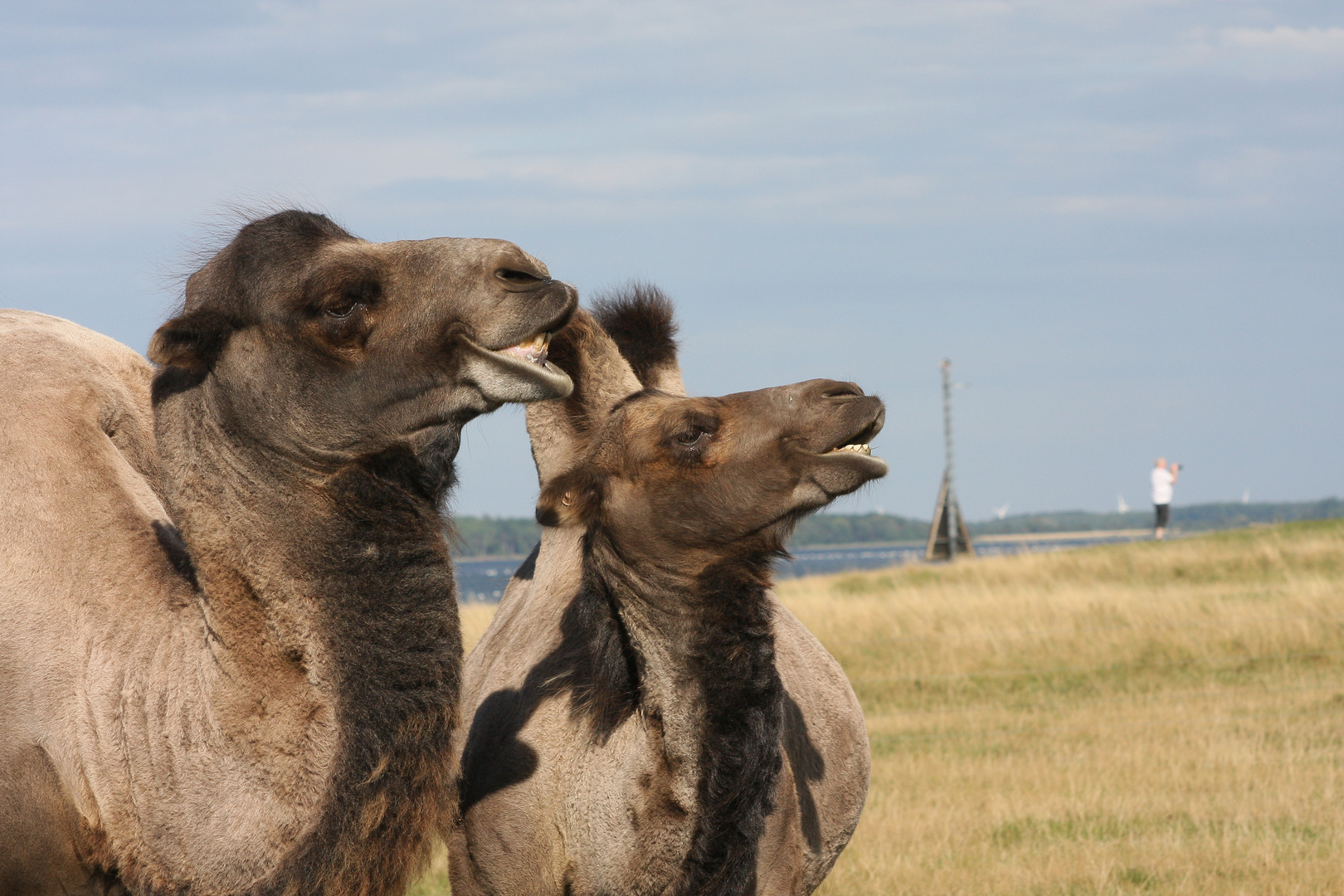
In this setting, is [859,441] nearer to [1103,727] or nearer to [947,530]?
[1103,727]

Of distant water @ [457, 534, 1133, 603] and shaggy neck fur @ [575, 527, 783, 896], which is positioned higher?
shaggy neck fur @ [575, 527, 783, 896]

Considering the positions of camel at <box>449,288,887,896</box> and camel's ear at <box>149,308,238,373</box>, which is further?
camel at <box>449,288,887,896</box>

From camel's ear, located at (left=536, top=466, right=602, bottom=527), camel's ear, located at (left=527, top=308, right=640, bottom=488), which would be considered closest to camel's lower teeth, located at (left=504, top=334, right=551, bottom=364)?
camel's ear, located at (left=536, top=466, right=602, bottom=527)

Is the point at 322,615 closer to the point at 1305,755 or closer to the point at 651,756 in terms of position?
the point at 651,756

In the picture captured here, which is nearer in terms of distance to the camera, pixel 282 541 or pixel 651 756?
pixel 282 541

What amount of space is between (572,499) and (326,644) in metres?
1.13

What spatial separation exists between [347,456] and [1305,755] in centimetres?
752

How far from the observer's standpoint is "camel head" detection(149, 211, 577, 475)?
10.8 ft

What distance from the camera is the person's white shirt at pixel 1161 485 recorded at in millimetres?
29266

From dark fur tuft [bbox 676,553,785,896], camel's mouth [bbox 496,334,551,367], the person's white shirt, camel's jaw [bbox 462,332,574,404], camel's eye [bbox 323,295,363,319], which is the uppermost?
camel's eye [bbox 323,295,363,319]

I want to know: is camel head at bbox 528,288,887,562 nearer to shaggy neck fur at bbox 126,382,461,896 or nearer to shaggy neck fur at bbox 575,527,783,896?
shaggy neck fur at bbox 575,527,783,896

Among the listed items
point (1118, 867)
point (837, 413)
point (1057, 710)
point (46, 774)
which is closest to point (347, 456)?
point (46, 774)

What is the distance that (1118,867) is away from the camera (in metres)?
6.64

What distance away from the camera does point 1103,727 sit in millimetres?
10438
